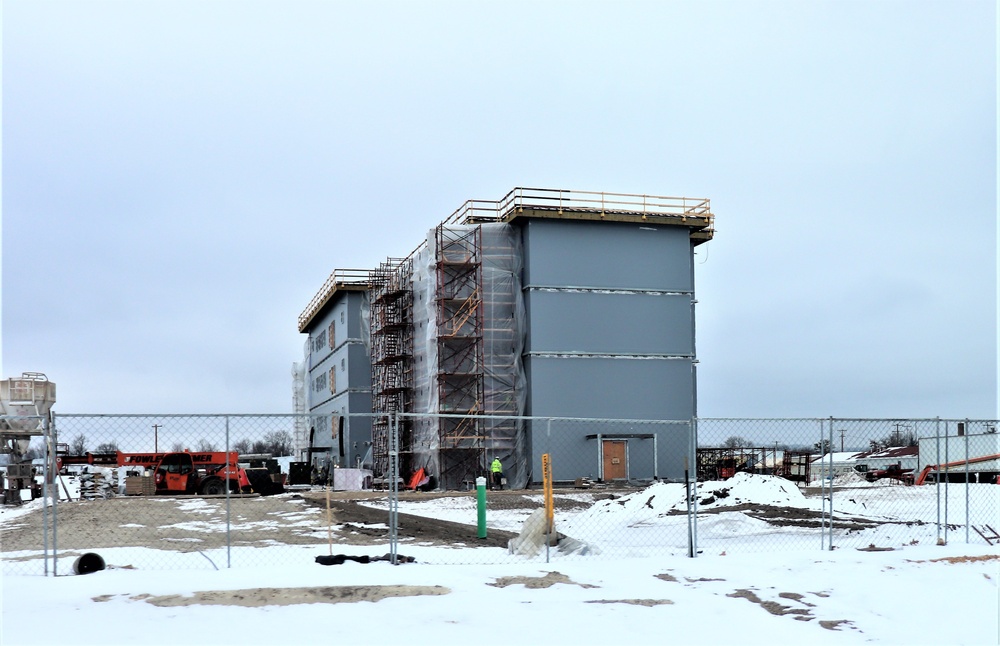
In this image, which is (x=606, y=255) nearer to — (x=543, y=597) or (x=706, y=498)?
(x=706, y=498)

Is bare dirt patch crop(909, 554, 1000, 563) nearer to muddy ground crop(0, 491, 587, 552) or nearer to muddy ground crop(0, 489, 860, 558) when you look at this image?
muddy ground crop(0, 489, 860, 558)

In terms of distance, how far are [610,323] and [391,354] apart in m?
12.3

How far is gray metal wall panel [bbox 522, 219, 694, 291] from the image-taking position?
137 ft

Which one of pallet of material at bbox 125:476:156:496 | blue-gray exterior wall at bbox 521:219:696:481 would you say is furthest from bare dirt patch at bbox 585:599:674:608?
blue-gray exterior wall at bbox 521:219:696:481

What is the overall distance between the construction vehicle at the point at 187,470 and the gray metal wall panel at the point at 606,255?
15.0 metres

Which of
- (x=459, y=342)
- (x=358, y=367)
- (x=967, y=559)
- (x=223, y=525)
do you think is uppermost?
(x=459, y=342)

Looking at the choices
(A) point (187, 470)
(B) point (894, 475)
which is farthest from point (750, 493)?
(B) point (894, 475)

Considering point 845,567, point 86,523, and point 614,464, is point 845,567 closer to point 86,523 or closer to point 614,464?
point 86,523

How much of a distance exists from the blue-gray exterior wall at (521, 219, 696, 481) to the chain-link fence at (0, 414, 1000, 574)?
0.88ft

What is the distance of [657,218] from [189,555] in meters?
31.8

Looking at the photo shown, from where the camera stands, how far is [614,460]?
137 feet

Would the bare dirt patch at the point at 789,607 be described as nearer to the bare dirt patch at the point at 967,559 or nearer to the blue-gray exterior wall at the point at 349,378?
the bare dirt patch at the point at 967,559

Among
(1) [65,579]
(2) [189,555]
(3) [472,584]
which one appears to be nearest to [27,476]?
(2) [189,555]

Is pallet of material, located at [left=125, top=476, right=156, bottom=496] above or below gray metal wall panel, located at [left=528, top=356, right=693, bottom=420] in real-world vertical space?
below
